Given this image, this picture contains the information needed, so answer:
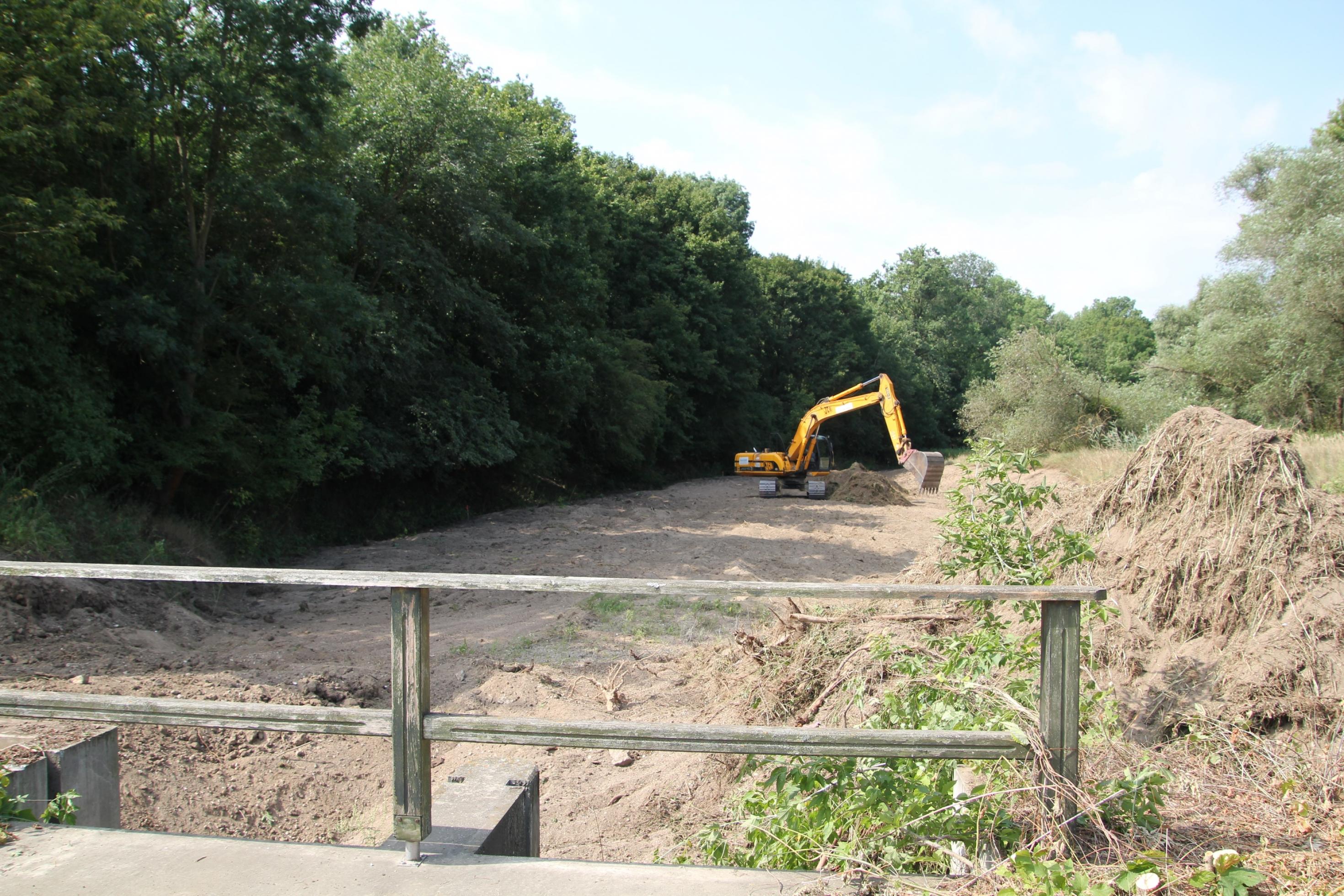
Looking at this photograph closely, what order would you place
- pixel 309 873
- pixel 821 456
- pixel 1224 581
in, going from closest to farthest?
1. pixel 309 873
2. pixel 1224 581
3. pixel 821 456

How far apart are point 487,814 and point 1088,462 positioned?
19.8 meters

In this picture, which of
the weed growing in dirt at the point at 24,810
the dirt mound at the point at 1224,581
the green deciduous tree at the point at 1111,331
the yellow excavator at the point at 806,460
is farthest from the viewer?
the green deciduous tree at the point at 1111,331

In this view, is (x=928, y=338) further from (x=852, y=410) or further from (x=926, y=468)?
(x=926, y=468)

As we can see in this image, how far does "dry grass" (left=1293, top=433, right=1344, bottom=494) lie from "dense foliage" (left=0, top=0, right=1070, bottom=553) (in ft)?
48.8

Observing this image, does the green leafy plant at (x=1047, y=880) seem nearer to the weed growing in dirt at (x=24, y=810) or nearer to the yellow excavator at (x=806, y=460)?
the weed growing in dirt at (x=24, y=810)

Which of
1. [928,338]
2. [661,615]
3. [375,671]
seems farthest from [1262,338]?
[928,338]

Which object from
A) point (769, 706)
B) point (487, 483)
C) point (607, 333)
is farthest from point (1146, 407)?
point (769, 706)

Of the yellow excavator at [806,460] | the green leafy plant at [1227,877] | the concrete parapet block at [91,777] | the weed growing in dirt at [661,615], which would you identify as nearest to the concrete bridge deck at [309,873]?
the concrete parapet block at [91,777]

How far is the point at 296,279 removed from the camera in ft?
46.5

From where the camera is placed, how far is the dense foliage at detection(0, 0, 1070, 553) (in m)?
11.2

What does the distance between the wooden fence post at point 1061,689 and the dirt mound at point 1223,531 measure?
3812 millimetres

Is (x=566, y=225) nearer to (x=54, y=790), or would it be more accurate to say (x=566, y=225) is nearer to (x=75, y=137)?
(x=75, y=137)

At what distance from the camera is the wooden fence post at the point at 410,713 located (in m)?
2.81

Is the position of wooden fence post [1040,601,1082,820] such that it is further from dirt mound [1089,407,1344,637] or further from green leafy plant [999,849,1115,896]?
dirt mound [1089,407,1344,637]
